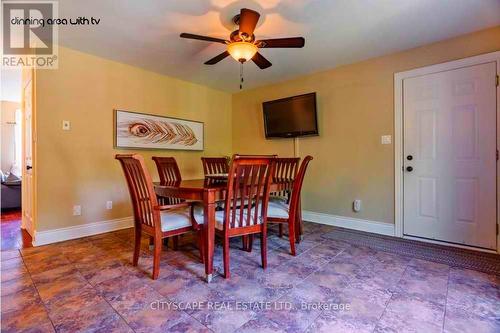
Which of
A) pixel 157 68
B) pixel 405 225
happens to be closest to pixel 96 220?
pixel 157 68

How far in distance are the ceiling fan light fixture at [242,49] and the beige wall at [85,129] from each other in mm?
1968

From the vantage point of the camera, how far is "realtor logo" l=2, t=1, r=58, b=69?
220 cm

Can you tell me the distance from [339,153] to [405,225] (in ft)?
4.00

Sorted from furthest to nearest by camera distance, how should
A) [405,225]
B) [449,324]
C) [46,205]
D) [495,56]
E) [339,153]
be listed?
[339,153]
[405,225]
[46,205]
[495,56]
[449,324]

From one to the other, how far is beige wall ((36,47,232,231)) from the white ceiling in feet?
0.86

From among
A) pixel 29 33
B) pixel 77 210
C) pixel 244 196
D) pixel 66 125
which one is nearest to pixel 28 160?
pixel 66 125

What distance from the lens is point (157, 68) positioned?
3559mm

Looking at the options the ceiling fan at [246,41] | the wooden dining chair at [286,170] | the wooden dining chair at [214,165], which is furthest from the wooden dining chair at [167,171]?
the ceiling fan at [246,41]

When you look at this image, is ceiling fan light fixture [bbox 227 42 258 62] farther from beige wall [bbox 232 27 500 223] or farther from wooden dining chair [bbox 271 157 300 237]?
beige wall [bbox 232 27 500 223]

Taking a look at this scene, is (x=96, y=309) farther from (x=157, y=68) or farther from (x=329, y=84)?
(x=329, y=84)

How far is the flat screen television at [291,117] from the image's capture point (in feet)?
12.0

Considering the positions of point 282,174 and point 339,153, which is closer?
point 282,174

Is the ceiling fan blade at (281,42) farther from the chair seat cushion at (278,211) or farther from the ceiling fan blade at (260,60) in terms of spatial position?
the chair seat cushion at (278,211)

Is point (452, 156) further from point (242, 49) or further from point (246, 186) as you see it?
point (242, 49)
